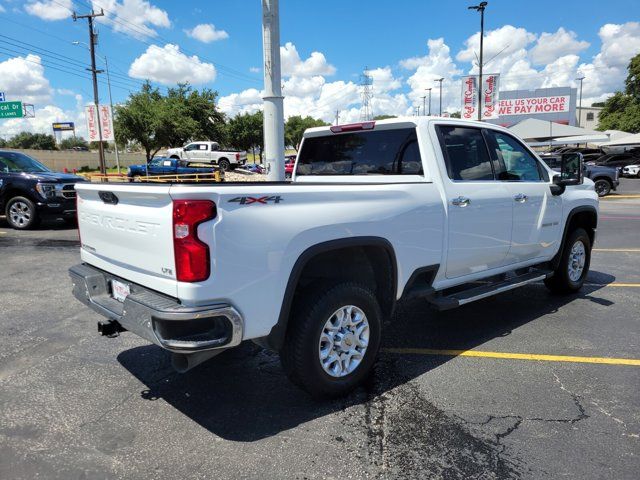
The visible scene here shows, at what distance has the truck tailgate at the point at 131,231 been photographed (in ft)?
9.15

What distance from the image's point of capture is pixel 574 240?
587 cm

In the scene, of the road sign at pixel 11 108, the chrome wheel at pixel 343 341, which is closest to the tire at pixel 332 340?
the chrome wheel at pixel 343 341

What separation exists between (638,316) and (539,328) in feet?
4.21

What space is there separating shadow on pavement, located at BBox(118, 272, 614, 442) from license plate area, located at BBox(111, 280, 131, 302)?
78 centimetres

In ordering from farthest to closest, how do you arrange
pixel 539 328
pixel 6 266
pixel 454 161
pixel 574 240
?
1. pixel 6 266
2. pixel 574 240
3. pixel 539 328
4. pixel 454 161

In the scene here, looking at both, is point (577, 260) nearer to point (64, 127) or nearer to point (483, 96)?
point (483, 96)

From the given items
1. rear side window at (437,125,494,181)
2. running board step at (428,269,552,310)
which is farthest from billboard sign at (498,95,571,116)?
rear side window at (437,125,494,181)

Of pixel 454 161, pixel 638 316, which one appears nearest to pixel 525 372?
pixel 454 161

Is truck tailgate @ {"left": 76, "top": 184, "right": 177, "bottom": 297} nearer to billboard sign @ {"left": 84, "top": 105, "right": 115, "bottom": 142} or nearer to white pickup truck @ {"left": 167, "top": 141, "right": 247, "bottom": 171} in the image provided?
billboard sign @ {"left": 84, "top": 105, "right": 115, "bottom": 142}

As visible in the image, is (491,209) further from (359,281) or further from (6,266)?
(6,266)

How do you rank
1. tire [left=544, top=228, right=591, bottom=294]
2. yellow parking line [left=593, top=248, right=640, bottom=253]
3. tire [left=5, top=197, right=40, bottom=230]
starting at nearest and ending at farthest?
tire [left=544, top=228, right=591, bottom=294], yellow parking line [left=593, top=248, right=640, bottom=253], tire [left=5, top=197, right=40, bottom=230]

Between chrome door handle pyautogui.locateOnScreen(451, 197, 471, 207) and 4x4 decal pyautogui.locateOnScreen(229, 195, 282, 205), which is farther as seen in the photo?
chrome door handle pyautogui.locateOnScreen(451, 197, 471, 207)

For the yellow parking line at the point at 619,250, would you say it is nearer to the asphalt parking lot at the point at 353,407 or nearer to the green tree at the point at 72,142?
the asphalt parking lot at the point at 353,407

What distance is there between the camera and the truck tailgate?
2.79 metres
